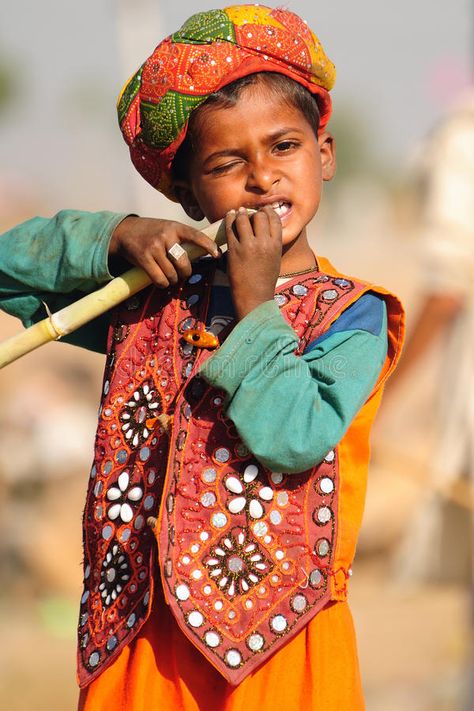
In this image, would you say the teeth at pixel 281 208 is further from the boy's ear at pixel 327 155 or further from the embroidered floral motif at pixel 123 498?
the embroidered floral motif at pixel 123 498

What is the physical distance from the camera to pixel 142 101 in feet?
6.75

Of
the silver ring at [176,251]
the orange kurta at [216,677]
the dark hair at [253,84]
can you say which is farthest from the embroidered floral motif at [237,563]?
the dark hair at [253,84]

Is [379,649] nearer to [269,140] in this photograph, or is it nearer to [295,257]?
[295,257]

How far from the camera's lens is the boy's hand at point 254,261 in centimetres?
188

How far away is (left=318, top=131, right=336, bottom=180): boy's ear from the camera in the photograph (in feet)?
7.22

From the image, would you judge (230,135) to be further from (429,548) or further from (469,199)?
(429,548)

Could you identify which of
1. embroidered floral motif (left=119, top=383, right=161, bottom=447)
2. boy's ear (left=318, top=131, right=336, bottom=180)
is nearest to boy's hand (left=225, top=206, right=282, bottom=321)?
embroidered floral motif (left=119, top=383, right=161, bottom=447)

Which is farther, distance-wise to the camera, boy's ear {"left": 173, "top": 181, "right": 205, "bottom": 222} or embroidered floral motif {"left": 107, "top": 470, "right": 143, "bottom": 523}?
boy's ear {"left": 173, "top": 181, "right": 205, "bottom": 222}

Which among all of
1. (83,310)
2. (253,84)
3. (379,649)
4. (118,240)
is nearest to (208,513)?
(83,310)

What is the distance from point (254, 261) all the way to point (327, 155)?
0.44 metres

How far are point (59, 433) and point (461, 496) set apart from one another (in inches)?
148

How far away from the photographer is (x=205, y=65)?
6.47ft

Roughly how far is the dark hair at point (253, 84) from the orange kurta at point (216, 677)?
2.73 ft

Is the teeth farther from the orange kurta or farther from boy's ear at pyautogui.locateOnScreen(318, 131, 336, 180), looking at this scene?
the orange kurta
